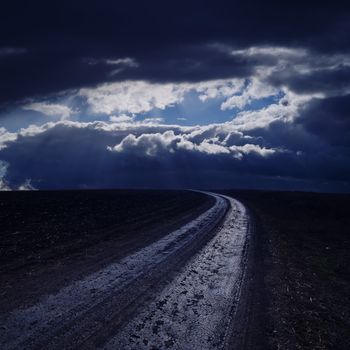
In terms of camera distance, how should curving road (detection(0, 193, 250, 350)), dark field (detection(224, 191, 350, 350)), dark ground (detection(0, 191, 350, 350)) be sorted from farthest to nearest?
dark ground (detection(0, 191, 350, 350))
dark field (detection(224, 191, 350, 350))
curving road (detection(0, 193, 250, 350))

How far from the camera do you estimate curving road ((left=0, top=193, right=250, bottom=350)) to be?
20.5ft

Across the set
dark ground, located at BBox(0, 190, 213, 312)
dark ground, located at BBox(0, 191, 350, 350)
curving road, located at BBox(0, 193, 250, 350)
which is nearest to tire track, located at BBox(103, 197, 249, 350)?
curving road, located at BBox(0, 193, 250, 350)

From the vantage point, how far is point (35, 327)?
6547 mm

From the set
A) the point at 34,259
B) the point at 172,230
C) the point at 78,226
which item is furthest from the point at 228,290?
the point at 78,226

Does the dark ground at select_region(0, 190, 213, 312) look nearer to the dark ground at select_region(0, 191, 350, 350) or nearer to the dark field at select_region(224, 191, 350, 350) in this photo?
the dark ground at select_region(0, 191, 350, 350)

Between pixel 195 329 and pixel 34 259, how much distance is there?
23.7 feet

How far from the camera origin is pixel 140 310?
25.1ft

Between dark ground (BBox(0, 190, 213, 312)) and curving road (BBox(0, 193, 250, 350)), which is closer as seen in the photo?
curving road (BBox(0, 193, 250, 350))

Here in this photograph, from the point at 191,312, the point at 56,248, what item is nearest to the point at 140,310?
the point at 191,312

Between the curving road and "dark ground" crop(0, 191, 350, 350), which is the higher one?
the curving road

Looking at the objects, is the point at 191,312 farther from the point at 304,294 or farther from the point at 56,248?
the point at 56,248

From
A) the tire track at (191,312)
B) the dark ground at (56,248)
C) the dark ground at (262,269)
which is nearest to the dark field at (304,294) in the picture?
the dark ground at (262,269)

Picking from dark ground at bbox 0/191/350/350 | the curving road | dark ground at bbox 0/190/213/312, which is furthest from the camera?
dark ground at bbox 0/190/213/312

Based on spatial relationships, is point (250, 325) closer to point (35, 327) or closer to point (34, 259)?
point (35, 327)
